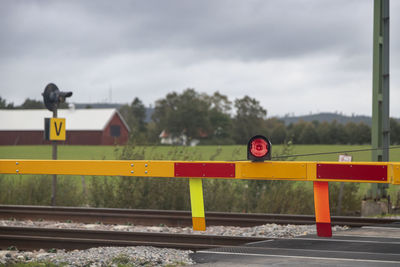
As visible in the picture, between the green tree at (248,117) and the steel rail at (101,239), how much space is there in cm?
8065

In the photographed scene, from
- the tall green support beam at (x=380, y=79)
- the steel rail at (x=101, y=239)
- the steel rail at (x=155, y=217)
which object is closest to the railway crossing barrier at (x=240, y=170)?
the steel rail at (x=101, y=239)

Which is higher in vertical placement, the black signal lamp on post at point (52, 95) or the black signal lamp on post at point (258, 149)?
the black signal lamp on post at point (52, 95)

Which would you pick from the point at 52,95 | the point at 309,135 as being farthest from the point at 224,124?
the point at 52,95

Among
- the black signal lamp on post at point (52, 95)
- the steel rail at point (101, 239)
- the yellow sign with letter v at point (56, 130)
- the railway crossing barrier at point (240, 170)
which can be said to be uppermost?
the black signal lamp on post at point (52, 95)

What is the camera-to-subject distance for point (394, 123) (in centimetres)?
3575

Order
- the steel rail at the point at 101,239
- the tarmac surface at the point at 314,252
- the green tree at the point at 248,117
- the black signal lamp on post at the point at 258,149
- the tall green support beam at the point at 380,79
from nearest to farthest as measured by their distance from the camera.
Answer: the tarmac surface at the point at 314,252
the black signal lamp on post at the point at 258,149
the steel rail at the point at 101,239
the tall green support beam at the point at 380,79
the green tree at the point at 248,117

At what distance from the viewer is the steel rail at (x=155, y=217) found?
1066 centimetres

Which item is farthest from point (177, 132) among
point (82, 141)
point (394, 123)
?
point (394, 123)

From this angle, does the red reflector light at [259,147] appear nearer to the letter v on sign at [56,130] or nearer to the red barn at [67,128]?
the letter v on sign at [56,130]

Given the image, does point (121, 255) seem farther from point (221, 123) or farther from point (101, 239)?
point (221, 123)

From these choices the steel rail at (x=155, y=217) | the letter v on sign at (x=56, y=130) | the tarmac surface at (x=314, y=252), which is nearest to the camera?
the tarmac surface at (x=314, y=252)

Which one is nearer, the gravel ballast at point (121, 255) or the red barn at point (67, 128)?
the gravel ballast at point (121, 255)

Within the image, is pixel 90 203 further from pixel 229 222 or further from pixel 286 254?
pixel 286 254

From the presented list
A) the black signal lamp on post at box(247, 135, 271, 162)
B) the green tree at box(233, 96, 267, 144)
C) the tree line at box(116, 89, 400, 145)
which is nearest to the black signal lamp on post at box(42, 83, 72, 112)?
the black signal lamp on post at box(247, 135, 271, 162)
